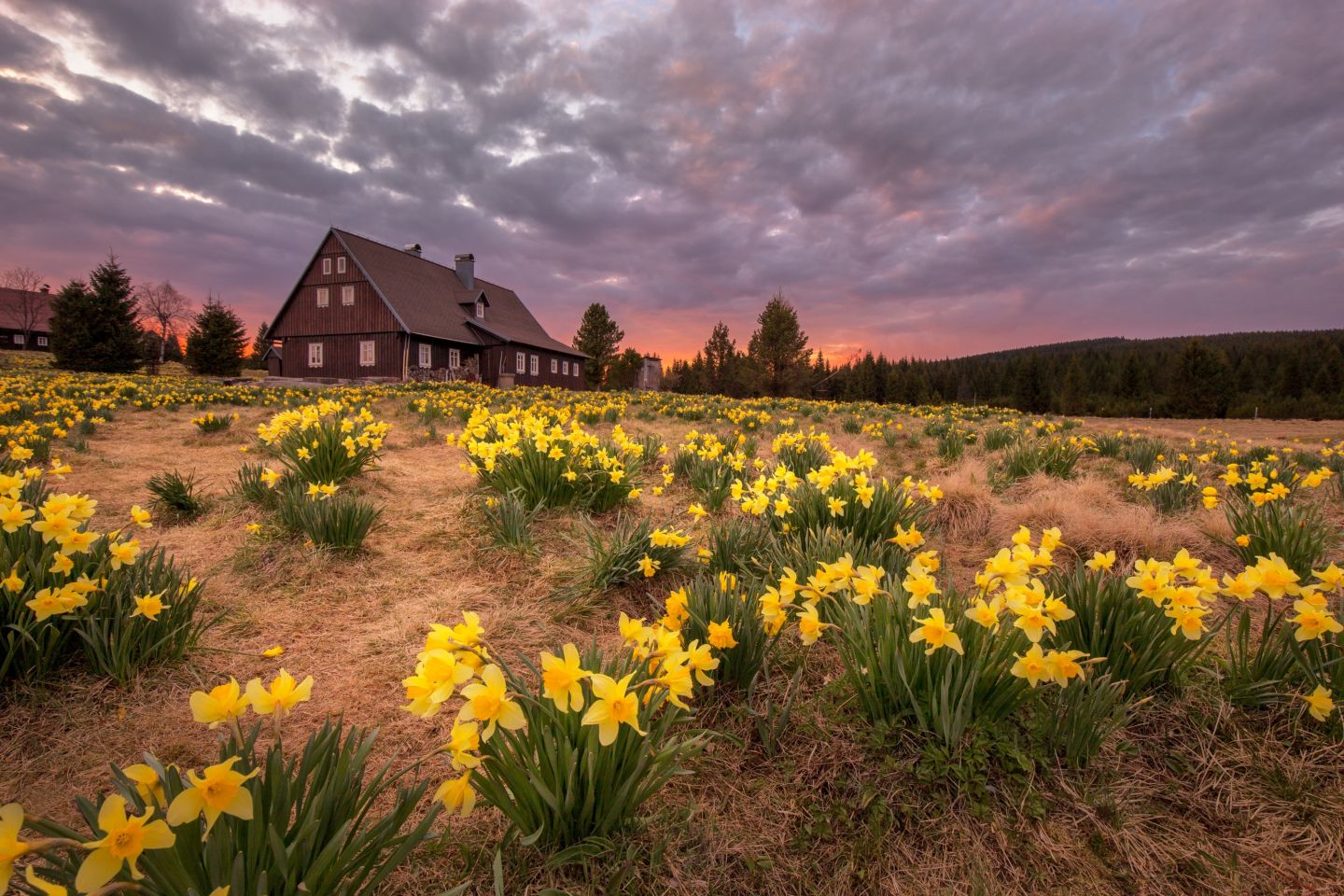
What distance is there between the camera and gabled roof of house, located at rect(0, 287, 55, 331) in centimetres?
5166

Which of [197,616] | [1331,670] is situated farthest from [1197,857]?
[197,616]

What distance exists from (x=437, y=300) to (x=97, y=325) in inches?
761

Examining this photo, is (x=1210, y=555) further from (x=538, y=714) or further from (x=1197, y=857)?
(x=538, y=714)

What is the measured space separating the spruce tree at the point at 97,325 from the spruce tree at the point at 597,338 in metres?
31.7

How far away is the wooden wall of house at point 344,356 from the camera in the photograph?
88.4 feet

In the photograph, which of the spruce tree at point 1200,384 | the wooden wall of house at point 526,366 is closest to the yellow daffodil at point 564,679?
the wooden wall of house at point 526,366

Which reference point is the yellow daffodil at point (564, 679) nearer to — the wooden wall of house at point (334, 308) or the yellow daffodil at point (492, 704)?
the yellow daffodil at point (492, 704)

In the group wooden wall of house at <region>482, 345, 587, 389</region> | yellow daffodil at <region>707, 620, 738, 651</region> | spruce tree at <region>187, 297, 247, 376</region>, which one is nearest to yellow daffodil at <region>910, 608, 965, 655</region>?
yellow daffodil at <region>707, 620, 738, 651</region>

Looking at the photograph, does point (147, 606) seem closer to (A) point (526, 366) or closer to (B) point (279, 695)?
(B) point (279, 695)

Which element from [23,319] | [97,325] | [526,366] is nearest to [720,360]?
[526,366]

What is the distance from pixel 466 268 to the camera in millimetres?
35062

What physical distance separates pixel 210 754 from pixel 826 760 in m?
2.04

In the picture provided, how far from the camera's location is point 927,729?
1737 millimetres

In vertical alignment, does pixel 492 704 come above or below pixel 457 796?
above
